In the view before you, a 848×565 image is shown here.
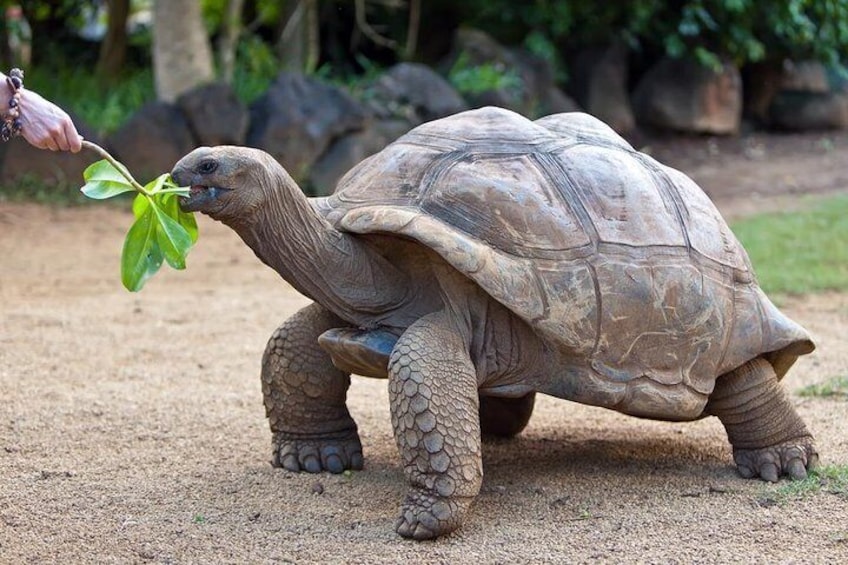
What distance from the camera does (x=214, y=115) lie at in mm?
9148

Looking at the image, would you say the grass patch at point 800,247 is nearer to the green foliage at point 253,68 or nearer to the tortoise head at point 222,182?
the green foliage at point 253,68

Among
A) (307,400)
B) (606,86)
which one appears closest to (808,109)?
(606,86)

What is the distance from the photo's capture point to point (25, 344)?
5.36 meters

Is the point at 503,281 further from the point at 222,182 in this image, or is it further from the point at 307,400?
the point at 307,400

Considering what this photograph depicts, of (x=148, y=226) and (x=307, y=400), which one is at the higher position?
(x=148, y=226)

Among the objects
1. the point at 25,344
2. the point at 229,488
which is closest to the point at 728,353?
the point at 229,488

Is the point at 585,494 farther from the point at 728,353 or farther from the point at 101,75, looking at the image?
the point at 101,75

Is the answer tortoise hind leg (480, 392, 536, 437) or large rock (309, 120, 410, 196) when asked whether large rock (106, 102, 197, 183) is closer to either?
large rock (309, 120, 410, 196)

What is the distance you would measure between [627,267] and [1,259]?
5117 mm

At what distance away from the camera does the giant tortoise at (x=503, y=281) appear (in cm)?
318

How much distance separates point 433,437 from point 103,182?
1.09 meters

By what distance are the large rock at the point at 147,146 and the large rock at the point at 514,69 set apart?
2798mm

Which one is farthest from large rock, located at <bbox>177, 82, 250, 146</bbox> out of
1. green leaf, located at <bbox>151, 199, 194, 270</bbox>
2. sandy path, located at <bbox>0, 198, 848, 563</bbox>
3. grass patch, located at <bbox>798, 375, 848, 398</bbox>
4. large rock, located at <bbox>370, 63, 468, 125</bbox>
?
green leaf, located at <bbox>151, 199, 194, 270</bbox>

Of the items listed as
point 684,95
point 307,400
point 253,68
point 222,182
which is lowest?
point 253,68
